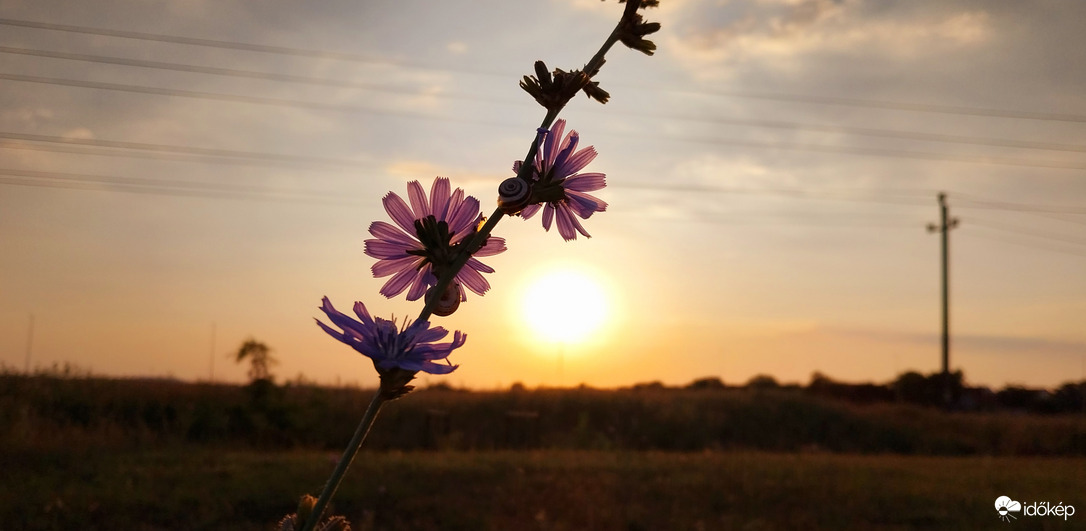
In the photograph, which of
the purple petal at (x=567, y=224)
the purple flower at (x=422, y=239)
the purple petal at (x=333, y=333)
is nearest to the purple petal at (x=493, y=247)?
the purple flower at (x=422, y=239)

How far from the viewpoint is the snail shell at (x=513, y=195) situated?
645 mm

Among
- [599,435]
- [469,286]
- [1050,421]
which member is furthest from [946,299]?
[469,286]

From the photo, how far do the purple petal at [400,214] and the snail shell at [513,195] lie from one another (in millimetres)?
164

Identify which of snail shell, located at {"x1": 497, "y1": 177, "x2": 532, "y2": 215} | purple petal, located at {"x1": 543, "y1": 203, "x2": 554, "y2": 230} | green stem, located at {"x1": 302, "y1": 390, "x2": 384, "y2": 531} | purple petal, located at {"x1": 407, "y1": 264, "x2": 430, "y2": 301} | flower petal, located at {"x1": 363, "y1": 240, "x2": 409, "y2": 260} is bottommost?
green stem, located at {"x1": 302, "y1": 390, "x2": 384, "y2": 531}

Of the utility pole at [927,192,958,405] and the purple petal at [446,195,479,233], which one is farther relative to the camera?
the utility pole at [927,192,958,405]

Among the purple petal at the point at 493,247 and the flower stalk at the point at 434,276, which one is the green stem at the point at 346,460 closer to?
the flower stalk at the point at 434,276

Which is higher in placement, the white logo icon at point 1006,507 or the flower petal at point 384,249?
the flower petal at point 384,249

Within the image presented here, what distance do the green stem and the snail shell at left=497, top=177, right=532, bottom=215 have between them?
0.57 ft

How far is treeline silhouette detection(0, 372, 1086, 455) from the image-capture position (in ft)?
37.9

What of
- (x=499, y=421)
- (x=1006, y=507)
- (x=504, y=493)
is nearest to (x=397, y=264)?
(x=504, y=493)

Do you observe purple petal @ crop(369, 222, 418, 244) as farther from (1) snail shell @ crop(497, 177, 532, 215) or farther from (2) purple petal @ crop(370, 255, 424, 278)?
(1) snail shell @ crop(497, 177, 532, 215)

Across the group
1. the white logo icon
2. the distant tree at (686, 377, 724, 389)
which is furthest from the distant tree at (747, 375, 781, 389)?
the white logo icon

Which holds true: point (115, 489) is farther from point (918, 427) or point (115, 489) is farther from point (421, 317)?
point (918, 427)

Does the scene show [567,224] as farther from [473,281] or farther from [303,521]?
[303,521]
